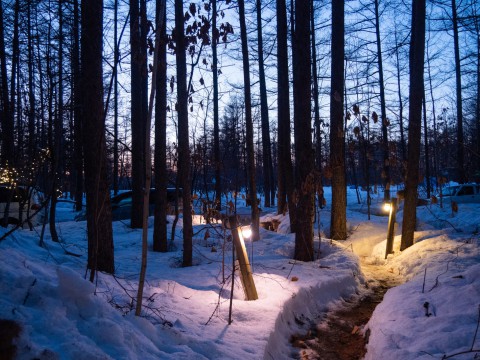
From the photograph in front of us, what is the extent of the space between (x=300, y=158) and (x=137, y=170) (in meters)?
5.87

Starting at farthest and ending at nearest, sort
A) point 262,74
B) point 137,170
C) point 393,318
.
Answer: point 262,74, point 137,170, point 393,318

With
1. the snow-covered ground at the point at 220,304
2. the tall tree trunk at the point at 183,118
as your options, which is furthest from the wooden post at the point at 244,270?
the tall tree trunk at the point at 183,118

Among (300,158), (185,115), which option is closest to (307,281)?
(300,158)

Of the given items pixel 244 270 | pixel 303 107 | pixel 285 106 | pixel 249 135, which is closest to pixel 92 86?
pixel 244 270

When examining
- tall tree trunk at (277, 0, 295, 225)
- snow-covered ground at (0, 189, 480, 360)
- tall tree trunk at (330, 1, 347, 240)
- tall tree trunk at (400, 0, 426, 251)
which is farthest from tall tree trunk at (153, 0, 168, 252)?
tall tree trunk at (400, 0, 426, 251)

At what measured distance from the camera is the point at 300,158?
6984 millimetres

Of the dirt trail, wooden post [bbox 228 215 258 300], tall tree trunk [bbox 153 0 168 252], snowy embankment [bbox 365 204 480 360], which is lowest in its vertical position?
the dirt trail

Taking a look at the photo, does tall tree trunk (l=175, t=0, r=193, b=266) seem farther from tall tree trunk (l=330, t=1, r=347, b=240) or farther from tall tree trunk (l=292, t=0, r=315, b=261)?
tall tree trunk (l=330, t=1, r=347, b=240)

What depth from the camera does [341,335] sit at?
15.3ft

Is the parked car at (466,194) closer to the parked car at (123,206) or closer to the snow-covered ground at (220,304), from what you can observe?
the snow-covered ground at (220,304)

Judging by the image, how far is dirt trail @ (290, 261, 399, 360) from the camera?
4094mm

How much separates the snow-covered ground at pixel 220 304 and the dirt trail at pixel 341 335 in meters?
0.17

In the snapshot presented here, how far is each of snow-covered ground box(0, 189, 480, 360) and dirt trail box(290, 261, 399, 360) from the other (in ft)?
0.55

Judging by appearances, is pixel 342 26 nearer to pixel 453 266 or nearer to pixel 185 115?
pixel 185 115
